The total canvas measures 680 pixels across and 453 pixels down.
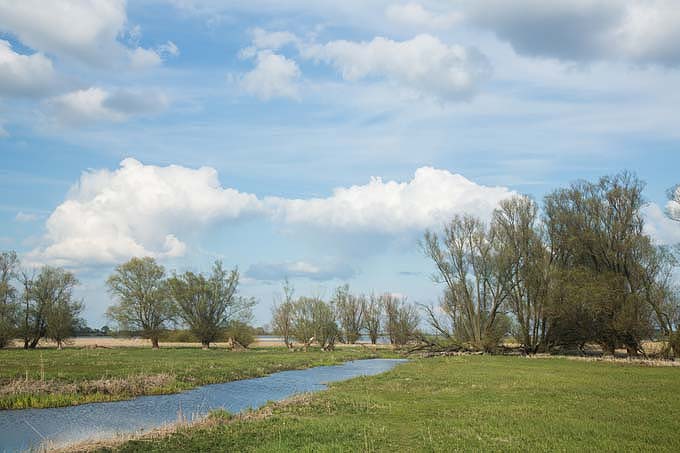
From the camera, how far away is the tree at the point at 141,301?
79.1 metres

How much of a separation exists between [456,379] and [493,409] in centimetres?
1133

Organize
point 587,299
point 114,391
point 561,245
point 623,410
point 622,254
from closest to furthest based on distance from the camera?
point 623,410 < point 114,391 < point 587,299 < point 622,254 < point 561,245

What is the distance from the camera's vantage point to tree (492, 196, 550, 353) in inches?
2291

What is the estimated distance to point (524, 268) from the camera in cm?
6006

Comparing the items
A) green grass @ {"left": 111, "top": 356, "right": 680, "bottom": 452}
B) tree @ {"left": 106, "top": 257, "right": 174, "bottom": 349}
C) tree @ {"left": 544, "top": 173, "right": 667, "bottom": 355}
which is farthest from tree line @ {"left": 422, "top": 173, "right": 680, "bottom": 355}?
tree @ {"left": 106, "top": 257, "right": 174, "bottom": 349}

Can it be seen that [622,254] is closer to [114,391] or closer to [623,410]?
Result: [623,410]

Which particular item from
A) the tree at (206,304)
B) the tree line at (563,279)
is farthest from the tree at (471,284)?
the tree at (206,304)

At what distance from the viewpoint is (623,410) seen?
17.9 m

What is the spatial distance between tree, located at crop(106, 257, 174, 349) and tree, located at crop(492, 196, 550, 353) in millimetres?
51498

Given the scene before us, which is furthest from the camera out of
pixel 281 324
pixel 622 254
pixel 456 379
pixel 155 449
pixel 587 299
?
pixel 281 324

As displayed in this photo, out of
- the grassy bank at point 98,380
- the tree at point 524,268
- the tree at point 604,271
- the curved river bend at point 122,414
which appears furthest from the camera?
the tree at point 524,268

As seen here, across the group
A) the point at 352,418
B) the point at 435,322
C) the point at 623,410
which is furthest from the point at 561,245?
the point at 352,418

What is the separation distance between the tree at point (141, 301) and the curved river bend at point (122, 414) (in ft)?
167

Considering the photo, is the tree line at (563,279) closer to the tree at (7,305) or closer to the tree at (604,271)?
the tree at (604,271)
